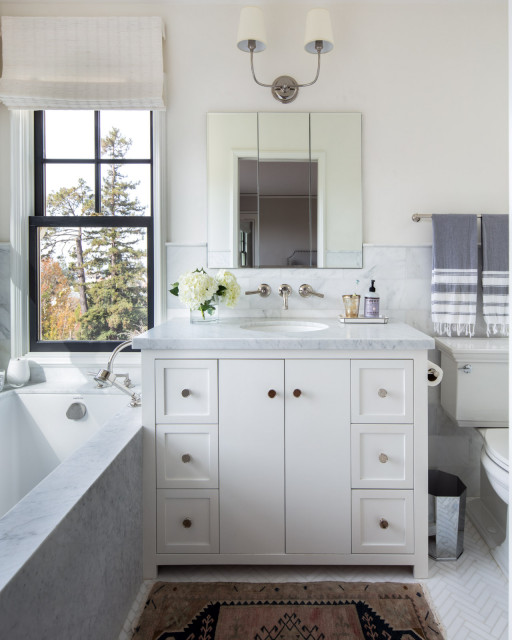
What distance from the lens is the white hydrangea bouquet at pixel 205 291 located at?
193 cm

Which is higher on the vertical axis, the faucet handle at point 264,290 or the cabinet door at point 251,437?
the faucet handle at point 264,290

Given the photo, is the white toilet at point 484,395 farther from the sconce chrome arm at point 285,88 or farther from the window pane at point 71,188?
the window pane at point 71,188

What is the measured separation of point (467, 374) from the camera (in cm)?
197

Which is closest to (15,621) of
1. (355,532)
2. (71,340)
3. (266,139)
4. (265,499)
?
(265,499)

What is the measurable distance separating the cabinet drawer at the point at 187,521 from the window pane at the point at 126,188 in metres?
1.40

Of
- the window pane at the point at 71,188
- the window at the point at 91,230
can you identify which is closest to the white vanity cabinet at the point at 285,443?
the window at the point at 91,230

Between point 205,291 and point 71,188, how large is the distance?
100 cm

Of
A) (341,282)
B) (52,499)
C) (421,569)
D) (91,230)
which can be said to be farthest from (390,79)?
(52,499)

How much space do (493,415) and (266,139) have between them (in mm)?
1648

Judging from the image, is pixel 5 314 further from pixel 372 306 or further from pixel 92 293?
pixel 372 306

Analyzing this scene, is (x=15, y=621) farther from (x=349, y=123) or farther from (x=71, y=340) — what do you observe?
(x=349, y=123)

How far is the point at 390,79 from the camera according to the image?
2.22m

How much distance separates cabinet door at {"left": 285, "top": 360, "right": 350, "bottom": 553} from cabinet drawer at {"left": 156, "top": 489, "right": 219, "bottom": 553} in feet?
0.94

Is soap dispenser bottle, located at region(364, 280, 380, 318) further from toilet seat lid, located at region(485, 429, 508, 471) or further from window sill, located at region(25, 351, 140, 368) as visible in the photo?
window sill, located at region(25, 351, 140, 368)
